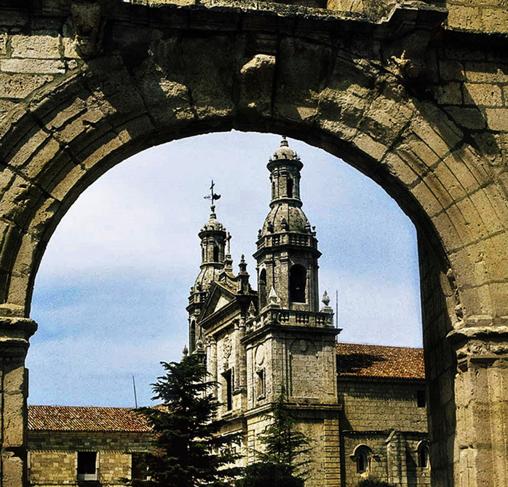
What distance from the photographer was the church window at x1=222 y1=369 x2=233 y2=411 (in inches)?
1644

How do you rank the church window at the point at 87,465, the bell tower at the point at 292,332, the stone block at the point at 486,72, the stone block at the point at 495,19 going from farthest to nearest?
the bell tower at the point at 292,332 < the church window at the point at 87,465 < the stone block at the point at 495,19 < the stone block at the point at 486,72

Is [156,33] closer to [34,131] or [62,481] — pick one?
[34,131]

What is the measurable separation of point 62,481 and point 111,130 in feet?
101

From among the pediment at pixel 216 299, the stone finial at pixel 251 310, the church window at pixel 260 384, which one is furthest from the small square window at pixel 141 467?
the pediment at pixel 216 299

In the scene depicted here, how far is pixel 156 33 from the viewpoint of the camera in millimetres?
6438

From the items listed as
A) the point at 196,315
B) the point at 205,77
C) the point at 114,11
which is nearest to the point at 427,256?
the point at 205,77

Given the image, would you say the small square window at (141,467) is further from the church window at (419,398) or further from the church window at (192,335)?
the church window at (192,335)

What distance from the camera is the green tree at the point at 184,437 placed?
21.8 metres

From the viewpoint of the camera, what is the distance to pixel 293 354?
3647 centimetres

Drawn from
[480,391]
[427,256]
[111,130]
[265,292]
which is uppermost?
[265,292]

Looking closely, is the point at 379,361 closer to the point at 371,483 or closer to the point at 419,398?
the point at 419,398

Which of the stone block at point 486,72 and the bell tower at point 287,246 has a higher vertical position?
the bell tower at point 287,246

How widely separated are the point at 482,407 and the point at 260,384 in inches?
1262

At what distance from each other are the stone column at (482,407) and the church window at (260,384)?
1221 inches
